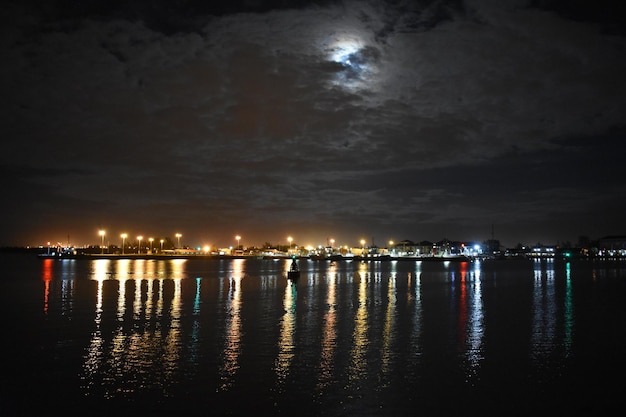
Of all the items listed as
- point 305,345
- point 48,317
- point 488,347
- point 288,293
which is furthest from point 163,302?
point 488,347

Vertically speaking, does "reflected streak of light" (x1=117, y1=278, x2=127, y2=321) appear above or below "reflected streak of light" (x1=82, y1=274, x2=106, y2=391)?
above

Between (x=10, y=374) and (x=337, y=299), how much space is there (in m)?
29.1

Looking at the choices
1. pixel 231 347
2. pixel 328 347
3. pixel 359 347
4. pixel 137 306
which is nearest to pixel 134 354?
pixel 231 347

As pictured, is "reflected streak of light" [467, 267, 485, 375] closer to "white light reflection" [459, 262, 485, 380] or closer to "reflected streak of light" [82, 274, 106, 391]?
"white light reflection" [459, 262, 485, 380]

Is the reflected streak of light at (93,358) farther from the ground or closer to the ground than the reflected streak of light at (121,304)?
closer to the ground

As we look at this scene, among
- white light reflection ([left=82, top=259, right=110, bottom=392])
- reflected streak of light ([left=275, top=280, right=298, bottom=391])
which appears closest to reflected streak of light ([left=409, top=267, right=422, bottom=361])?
reflected streak of light ([left=275, top=280, right=298, bottom=391])

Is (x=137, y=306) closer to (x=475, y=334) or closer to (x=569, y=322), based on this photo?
(x=475, y=334)

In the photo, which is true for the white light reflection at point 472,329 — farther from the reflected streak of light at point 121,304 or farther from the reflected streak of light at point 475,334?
the reflected streak of light at point 121,304

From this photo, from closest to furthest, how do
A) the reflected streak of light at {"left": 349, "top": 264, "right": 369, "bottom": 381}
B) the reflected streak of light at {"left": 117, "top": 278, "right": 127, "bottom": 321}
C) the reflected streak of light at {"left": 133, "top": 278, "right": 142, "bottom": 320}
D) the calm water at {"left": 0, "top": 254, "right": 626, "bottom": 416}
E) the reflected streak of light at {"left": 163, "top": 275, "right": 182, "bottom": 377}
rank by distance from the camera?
the calm water at {"left": 0, "top": 254, "right": 626, "bottom": 416}, the reflected streak of light at {"left": 349, "top": 264, "right": 369, "bottom": 381}, the reflected streak of light at {"left": 163, "top": 275, "right": 182, "bottom": 377}, the reflected streak of light at {"left": 133, "top": 278, "right": 142, "bottom": 320}, the reflected streak of light at {"left": 117, "top": 278, "right": 127, "bottom": 321}

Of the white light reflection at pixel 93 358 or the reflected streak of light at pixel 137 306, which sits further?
the reflected streak of light at pixel 137 306

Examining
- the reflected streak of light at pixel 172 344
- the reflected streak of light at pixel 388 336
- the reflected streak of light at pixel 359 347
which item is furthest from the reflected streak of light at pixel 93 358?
the reflected streak of light at pixel 388 336

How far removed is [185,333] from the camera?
26578 mm

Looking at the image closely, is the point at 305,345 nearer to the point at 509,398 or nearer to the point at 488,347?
the point at 488,347

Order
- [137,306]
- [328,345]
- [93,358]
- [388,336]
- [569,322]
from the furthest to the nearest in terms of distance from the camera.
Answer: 1. [137,306]
2. [569,322]
3. [388,336]
4. [328,345]
5. [93,358]
